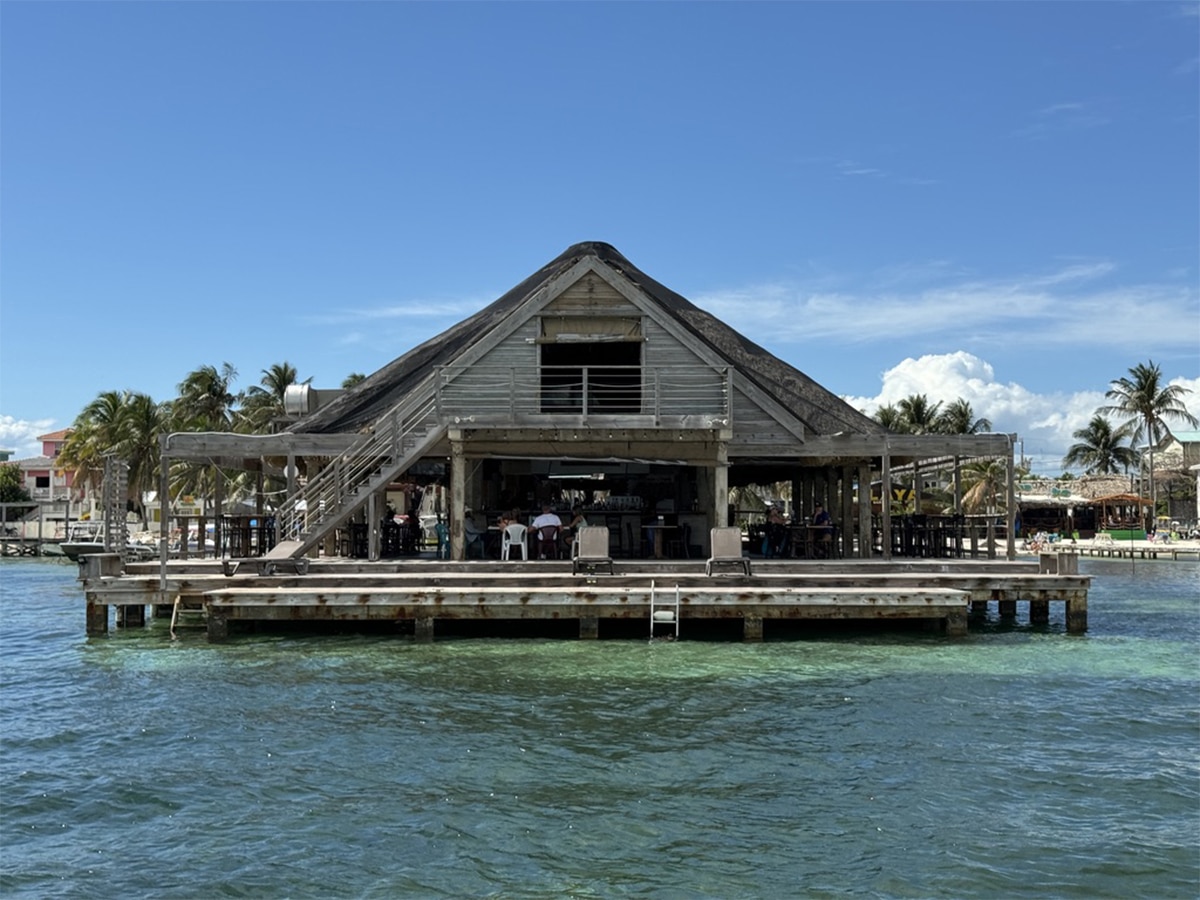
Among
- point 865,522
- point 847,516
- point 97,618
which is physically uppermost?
point 847,516

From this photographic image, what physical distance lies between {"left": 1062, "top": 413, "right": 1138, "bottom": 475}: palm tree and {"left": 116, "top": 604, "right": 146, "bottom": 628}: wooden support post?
8152cm

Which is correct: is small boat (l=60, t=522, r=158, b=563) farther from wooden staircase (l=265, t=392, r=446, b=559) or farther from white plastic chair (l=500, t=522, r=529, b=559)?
white plastic chair (l=500, t=522, r=529, b=559)

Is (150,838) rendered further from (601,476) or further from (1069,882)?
(601,476)

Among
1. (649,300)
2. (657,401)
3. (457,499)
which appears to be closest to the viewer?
(457,499)

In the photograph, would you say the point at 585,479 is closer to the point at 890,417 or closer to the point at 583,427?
the point at 583,427

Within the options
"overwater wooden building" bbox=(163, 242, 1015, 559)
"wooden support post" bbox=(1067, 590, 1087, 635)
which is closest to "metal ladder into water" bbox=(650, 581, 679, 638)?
"overwater wooden building" bbox=(163, 242, 1015, 559)

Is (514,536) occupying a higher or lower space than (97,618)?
higher

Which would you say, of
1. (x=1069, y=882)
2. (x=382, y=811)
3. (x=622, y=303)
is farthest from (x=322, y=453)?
(x=1069, y=882)

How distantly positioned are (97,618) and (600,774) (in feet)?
45.5

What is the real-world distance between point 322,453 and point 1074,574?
50.3 feet

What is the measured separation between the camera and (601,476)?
91.5 feet

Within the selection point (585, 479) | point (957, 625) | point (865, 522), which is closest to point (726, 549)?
point (957, 625)

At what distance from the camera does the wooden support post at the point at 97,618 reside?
20.6 m

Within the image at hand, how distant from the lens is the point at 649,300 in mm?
23625
